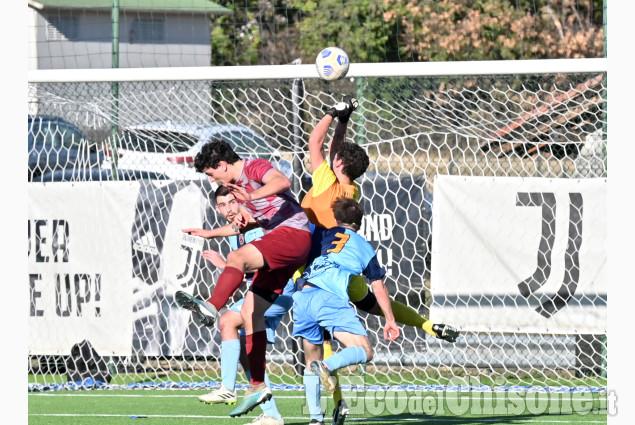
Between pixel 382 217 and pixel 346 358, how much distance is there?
3599 millimetres

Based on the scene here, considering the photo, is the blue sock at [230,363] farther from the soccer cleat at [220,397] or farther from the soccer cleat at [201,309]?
the soccer cleat at [201,309]

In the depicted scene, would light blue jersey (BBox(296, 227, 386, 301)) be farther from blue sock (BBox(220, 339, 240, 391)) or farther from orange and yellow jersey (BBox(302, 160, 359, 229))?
blue sock (BBox(220, 339, 240, 391))

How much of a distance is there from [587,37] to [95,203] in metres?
14.7

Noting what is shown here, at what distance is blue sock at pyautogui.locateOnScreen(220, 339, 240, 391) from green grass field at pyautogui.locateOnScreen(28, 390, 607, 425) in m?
0.94

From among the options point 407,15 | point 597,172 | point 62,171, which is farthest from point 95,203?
point 407,15

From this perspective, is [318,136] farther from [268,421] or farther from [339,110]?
[268,421]

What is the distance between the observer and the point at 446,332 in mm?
7512

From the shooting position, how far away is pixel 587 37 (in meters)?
22.2

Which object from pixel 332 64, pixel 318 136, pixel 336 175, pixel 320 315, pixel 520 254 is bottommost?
pixel 320 315

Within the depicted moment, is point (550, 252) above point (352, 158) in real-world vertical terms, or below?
below

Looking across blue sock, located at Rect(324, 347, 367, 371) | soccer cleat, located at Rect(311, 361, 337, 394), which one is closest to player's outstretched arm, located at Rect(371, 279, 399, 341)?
blue sock, located at Rect(324, 347, 367, 371)

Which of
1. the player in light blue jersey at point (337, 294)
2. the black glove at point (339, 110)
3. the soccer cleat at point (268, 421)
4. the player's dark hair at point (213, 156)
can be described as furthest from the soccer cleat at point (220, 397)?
the black glove at point (339, 110)

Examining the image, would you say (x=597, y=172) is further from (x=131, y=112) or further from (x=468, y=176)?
(x=131, y=112)

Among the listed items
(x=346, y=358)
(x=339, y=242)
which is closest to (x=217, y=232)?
(x=339, y=242)
